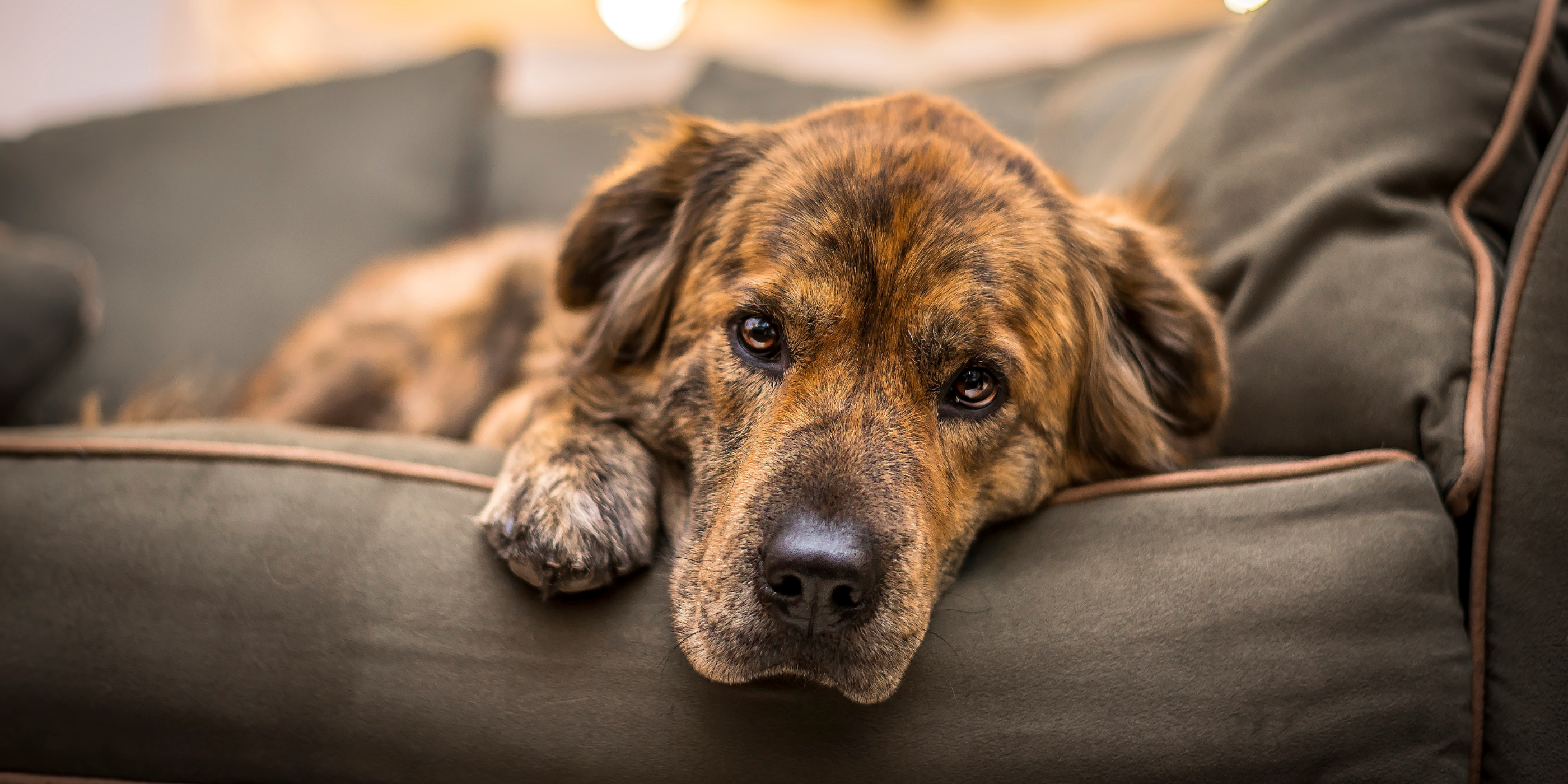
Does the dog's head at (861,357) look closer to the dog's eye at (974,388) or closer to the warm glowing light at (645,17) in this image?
the dog's eye at (974,388)

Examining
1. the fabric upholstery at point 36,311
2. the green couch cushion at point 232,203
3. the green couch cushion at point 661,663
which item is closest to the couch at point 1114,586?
the green couch cushion at point 661,663

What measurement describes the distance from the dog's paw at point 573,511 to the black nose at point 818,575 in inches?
10.5

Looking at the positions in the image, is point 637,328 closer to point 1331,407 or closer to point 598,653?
point 598,653

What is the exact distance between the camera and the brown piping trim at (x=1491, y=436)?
1236mm

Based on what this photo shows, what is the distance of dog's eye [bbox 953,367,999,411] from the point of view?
58.7 inches

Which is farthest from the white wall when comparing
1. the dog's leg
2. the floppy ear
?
the dog's leg

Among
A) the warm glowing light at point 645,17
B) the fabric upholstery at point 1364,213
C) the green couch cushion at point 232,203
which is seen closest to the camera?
the fabric upholstery at point 1364,213

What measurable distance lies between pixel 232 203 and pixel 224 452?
2.35m

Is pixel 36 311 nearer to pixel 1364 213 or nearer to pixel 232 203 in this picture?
pixel 232 203

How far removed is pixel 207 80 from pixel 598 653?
5.76 m

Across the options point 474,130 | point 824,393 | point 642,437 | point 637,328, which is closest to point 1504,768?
point 824,393

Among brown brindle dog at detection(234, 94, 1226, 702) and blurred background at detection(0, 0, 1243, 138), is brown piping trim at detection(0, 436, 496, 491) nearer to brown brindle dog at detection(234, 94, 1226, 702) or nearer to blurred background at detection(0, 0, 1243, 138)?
brown brindle dog at detection(234, 94, 1226, 702)

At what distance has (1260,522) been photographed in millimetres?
1303

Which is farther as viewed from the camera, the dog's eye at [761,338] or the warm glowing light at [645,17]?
the warm glowing light at [645,17]
